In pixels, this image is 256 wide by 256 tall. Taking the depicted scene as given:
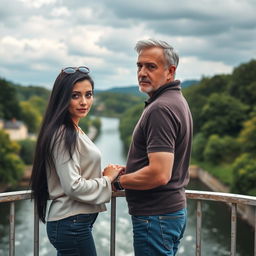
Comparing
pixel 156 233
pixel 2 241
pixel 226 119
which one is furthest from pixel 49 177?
pixel 226 119

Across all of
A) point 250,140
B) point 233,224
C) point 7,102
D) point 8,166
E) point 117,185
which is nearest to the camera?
→ point 117,185

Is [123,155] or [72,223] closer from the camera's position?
[72,223]

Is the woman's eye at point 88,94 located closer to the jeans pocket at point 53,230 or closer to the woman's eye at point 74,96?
the woman's eye at point 74,96

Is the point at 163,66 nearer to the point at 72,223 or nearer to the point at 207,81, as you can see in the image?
the point at 72,223

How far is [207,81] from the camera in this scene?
55562 mm

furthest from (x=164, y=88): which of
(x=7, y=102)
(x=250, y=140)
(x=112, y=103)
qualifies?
(x=112, y=103)

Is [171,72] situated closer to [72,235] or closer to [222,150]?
[72,235]

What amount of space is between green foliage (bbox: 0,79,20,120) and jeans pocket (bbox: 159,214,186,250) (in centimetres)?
5430

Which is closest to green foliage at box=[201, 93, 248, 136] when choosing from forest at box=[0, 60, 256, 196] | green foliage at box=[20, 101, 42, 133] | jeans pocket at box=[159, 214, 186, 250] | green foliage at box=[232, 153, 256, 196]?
forest at box=[0, 60, 256, 196]

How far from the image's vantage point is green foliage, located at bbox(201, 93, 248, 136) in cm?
4516

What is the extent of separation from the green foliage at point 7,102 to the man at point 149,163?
54216 mm

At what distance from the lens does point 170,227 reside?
104 inches

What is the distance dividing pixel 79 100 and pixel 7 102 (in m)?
55.4

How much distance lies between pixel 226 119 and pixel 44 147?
44.0m
